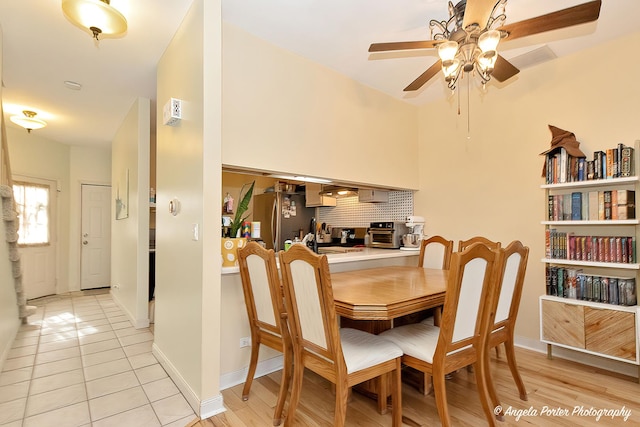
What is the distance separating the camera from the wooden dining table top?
171 cm

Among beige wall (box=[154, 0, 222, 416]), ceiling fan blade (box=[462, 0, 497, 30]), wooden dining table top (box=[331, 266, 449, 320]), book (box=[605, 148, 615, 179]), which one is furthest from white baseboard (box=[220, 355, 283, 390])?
book (box=[605, 148, 615, 179])

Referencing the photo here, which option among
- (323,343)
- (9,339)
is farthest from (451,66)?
(9,339)

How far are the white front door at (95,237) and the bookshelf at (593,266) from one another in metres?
7.10

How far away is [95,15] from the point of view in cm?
183

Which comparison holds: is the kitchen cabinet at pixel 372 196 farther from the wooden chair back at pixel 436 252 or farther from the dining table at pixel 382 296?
the dining table at pixel 382 296

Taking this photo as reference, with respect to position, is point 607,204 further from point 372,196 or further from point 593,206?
point 372,196

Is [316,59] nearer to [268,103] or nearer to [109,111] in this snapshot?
[268,103]

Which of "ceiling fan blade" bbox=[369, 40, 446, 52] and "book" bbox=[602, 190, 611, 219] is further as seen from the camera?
"book" bbox=[602, 190, 611, 219]

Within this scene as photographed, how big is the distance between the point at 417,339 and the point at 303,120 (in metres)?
2.06

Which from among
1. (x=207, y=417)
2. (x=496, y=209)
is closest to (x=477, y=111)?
(x=496, y=209)

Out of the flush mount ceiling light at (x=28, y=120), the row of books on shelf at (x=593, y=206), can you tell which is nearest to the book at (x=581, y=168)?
the row of books on shelf at (x=593, y=206)

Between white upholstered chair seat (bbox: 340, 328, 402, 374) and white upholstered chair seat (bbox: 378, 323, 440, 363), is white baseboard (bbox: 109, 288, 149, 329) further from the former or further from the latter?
white upholstered chair seat (bbox: 378, 323, 440, 363)

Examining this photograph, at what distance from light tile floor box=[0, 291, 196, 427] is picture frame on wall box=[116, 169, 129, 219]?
4.83 feet

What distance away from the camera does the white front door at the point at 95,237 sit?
593 cm
